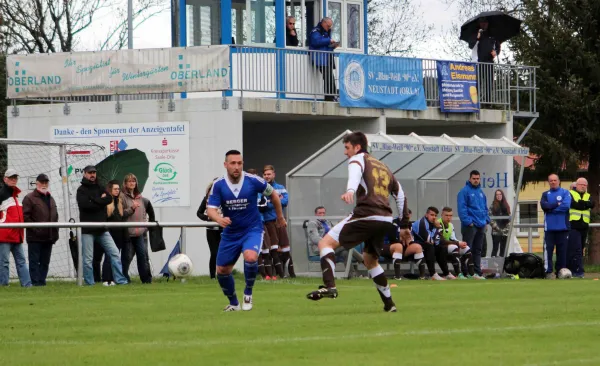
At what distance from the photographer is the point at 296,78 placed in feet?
92.7

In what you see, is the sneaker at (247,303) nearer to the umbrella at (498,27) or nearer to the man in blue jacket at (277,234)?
the man in blue jacket at (277,234)

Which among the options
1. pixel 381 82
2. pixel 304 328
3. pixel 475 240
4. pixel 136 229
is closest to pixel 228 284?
pixel 304 328

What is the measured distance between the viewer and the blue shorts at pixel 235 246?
1406cm

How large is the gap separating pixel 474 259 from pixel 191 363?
16.0 metres

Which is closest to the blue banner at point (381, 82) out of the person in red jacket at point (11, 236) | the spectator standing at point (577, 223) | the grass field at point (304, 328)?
the spectator standing at point (577, 223)

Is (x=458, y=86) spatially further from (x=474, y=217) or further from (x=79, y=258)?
(x=79, y=258)

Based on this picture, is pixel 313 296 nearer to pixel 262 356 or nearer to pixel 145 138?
pixel 262 356

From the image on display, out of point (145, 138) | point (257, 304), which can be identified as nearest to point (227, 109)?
point (145, 138)

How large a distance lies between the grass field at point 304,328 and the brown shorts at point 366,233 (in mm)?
675

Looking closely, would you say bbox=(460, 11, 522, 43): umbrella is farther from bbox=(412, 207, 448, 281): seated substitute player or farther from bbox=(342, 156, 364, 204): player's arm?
bbox=(342, 156, 364, 204): player's arm

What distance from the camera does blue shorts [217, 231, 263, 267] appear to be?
46.1 ft

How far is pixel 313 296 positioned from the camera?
13500mm

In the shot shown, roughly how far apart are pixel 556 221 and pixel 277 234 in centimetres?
508

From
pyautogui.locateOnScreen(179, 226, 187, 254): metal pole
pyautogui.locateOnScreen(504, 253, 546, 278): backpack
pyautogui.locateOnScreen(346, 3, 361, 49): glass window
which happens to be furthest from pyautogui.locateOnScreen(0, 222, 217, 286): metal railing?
pyautogui.locateOnScreen(346, 3, 361, 49): glass window
